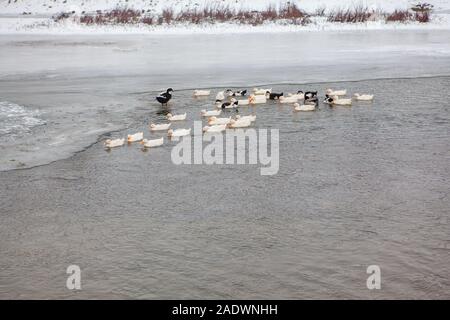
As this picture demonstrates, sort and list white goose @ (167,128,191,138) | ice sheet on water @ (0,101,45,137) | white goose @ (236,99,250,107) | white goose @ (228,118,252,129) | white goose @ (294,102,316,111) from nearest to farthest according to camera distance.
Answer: white goose @ (167,128,191,138)
white goose @ (228,118,252,129)
ice sheet on water @ (0,101,45,137)
white goose @ (294,102,316,111)
white goose @ (236,99,250,107)

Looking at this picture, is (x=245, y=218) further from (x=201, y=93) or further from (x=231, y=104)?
(x=201, y=93)

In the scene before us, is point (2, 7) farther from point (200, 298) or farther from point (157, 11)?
point (200, 298)

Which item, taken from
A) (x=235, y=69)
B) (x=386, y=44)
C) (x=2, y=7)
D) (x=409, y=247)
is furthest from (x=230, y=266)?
(x=2, y=7)

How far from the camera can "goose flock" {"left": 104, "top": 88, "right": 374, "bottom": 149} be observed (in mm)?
11645

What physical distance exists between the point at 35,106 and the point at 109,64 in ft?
24.7

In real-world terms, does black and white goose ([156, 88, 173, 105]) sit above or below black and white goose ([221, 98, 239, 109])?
above

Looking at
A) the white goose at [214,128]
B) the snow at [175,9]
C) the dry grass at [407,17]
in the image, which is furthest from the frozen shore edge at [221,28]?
the white goose at [214,128]

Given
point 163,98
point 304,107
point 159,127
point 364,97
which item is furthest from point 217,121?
point 364,97

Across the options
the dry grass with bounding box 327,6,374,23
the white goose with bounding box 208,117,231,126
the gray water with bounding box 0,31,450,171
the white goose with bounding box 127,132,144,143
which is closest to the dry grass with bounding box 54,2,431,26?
the dry grass with bounding box 327,6,374,23

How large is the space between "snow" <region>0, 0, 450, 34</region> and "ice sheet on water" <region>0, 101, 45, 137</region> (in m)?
20.6

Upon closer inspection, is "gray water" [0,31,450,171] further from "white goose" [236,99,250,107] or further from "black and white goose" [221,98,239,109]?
A: "white goose" [236,99,250,107]

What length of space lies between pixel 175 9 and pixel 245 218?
127 ft

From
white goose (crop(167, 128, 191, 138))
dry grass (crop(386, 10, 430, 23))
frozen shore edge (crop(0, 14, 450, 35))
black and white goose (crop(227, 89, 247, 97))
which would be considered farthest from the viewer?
dry grass (crop(386, 10, 430, 23))

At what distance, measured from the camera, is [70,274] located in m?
6.45
